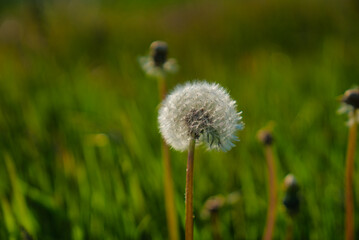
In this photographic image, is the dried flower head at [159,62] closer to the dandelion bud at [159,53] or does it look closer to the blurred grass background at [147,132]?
the dandelion bud at [159,53]

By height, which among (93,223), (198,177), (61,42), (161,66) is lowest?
(93,223)

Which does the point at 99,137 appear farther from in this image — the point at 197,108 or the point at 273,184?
the point at 197,108

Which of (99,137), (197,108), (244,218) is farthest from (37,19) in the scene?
(197,108)

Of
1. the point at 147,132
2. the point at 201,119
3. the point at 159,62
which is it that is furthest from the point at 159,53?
the point at 147,132

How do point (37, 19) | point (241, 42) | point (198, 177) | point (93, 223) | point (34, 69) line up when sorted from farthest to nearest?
1. point (241, 42)
2. point (34, 69)
3. point (37, 19)
4. point (198, 177)
5. point (93, 223)

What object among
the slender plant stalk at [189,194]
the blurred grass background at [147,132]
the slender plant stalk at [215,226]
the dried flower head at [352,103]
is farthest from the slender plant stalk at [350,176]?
the slender plant stalk at [189,194]
